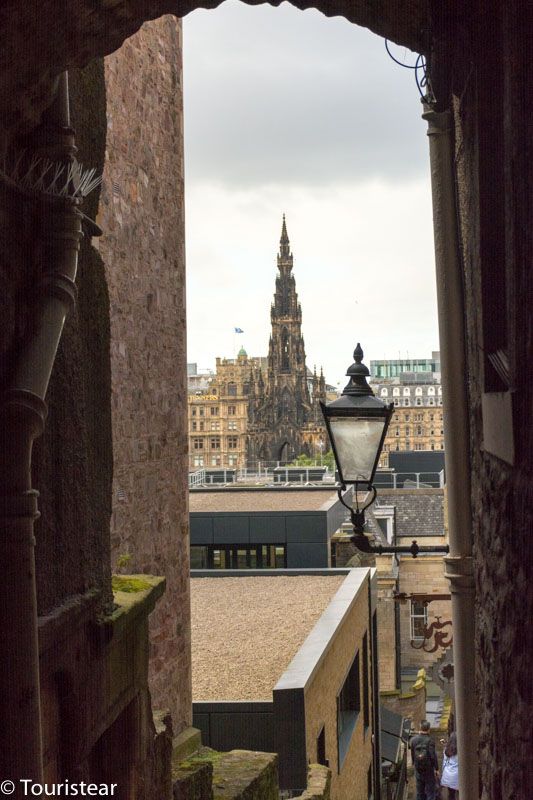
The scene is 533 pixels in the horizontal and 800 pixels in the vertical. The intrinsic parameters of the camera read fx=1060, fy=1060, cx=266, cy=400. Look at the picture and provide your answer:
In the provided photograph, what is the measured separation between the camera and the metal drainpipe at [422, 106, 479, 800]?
453 cm

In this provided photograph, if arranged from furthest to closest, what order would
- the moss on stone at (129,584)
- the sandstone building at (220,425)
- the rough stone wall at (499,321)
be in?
the sandstone building at (220,425)
the moss on stone at (129,584)
the rough stone wall at (499,321)

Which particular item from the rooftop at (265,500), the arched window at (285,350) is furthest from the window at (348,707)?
the arched window at (285,350)

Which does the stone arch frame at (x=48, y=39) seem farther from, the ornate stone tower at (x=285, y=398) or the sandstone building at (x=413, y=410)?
the sandstone building at (x=413, y=410)

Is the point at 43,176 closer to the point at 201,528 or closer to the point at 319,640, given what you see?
the point at 319,640

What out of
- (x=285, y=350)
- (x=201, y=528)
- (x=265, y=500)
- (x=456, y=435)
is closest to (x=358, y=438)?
(x=456, y=435)

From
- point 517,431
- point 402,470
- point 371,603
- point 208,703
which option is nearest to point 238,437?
point 402,470

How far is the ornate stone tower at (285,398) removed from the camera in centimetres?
9912

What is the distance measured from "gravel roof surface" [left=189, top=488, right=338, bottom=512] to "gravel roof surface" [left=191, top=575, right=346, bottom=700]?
16.6 feet

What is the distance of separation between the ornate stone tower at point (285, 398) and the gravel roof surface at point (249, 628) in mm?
79568

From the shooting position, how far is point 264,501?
26188mm

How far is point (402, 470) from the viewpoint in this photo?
75.6m

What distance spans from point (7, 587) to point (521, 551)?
139 centimetres

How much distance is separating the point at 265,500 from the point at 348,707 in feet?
38.7

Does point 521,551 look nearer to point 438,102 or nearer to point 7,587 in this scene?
point 7,587
